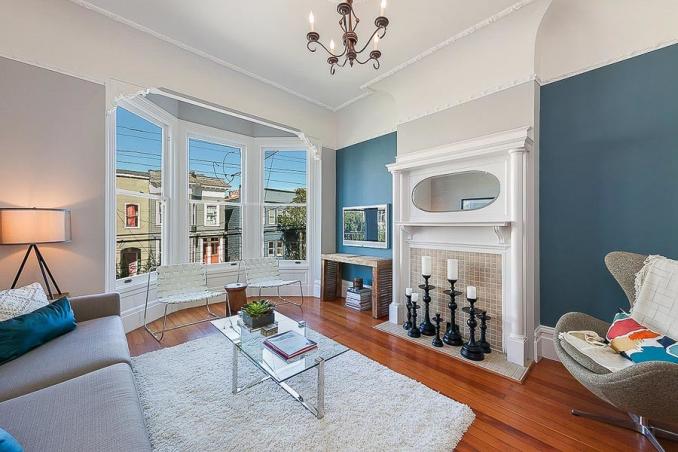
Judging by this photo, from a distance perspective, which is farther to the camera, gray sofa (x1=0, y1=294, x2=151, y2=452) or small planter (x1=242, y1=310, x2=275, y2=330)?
small planter (x1=242, y1=310, x2=275, y2=330)

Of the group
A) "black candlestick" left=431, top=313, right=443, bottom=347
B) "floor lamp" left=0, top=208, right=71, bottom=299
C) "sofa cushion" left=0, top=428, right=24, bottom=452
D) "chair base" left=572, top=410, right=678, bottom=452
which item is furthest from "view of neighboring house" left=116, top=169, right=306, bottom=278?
"chair base" left=572, top=410, right=678, bottom=452

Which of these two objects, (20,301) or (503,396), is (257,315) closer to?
(20,301)

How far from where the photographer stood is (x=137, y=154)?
3396 millimetres

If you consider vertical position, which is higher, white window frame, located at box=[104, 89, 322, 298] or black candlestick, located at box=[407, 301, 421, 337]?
white window frame, located at box=[104, 89, 322, 298]

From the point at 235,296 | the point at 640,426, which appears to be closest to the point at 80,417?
the point at 235,296

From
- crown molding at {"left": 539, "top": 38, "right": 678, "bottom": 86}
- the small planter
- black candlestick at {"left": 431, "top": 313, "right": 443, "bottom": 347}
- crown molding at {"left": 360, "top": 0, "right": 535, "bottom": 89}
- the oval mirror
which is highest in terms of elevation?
crown molding at {"left": 360, "top": 0, "right": 535, "bottom": 89}

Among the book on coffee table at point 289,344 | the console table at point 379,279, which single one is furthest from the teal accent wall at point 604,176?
the book on coffee table at point 289,344

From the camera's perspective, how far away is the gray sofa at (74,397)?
3.38 feet

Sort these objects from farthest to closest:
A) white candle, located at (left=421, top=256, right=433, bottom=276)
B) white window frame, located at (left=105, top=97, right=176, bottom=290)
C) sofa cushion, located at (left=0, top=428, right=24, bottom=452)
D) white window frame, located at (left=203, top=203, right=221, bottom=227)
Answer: white window frame, located at (left=203, top=203, right=221, bottom=227) → white candle, located at (left=421, top=256, right=433, bottom=276) → white window frame, located at (left=105, top=97, right=176, bottom=290) → sofa cushion, located at (left=0, top=428, right=24, bottom=452)

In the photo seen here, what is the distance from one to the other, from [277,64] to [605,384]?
155 inches

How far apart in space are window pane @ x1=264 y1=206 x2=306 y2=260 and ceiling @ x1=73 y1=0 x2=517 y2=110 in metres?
2.19

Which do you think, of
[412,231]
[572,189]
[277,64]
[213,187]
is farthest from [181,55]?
[572,189]

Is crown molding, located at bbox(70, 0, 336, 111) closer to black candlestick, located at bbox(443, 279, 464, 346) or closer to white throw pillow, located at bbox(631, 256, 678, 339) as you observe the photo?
black candlestick, located at bbox(443, 279, 464, 346)

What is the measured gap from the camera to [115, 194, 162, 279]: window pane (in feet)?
10.4
